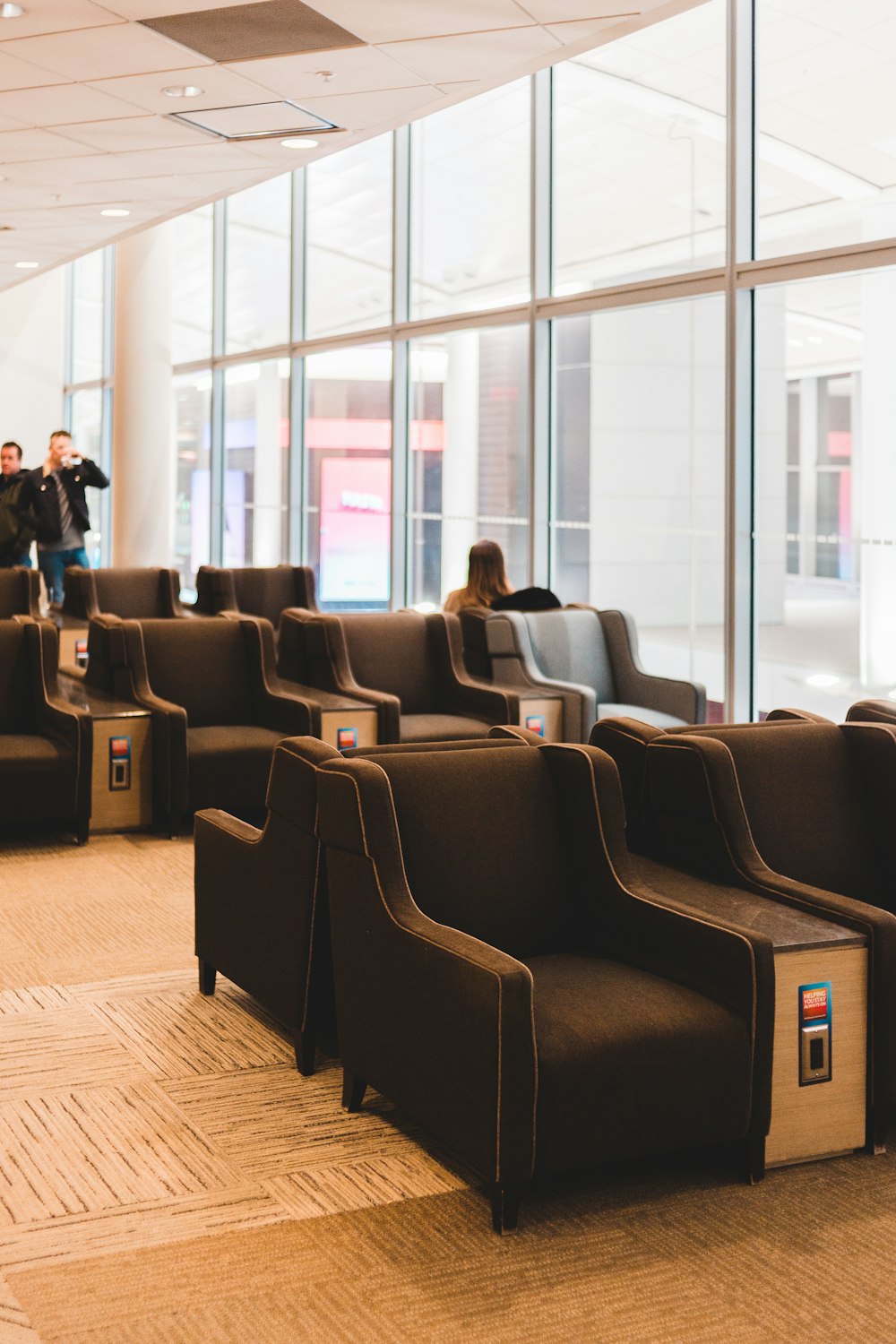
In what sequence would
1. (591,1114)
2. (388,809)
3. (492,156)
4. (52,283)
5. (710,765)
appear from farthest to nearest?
1. (52,283)
2. (492,156)
3. (710,765)
4. (388,809)
5. (591,1114)

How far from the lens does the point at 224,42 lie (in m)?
5.50

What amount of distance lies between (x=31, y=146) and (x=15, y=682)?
295 cm

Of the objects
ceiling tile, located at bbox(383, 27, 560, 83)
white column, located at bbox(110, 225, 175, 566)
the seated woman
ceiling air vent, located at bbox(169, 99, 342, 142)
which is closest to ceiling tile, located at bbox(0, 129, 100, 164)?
ceiling air vent, located at bbox(169, 99, 342, 142)

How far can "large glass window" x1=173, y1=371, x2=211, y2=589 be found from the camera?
14.9m

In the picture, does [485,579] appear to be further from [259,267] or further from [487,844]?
[259,267]

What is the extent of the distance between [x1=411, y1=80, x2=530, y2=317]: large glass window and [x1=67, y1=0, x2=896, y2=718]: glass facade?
1.0 inches

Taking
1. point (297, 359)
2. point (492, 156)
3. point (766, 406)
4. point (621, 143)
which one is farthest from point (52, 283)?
point (766, 406)

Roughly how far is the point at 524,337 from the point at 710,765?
638cm

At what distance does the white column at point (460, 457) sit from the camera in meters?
10.3

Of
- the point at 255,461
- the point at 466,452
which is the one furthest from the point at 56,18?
the point at 255,461

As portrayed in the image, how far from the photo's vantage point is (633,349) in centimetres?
849

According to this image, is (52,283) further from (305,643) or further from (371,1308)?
(371,1308)

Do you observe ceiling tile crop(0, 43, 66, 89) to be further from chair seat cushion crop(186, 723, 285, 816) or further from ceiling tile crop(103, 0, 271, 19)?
chair seat cushion crop(186, 723, 285, 816)

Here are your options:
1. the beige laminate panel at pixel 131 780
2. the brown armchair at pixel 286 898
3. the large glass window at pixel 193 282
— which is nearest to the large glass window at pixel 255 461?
the large glass window at pixel 193 282
